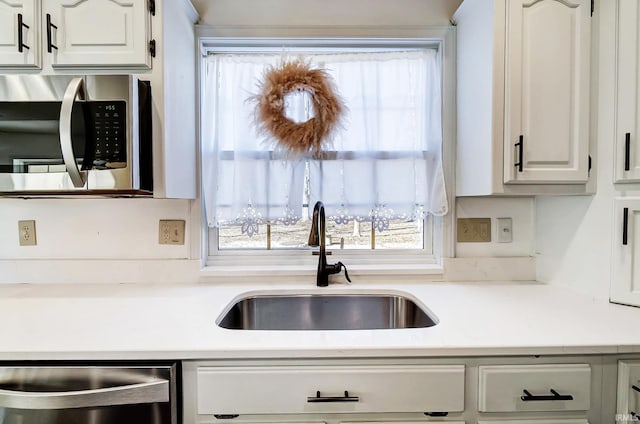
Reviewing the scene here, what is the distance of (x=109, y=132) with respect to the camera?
1130 mm

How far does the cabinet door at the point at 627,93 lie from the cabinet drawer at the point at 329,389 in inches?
38.1

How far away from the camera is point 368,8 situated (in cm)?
159

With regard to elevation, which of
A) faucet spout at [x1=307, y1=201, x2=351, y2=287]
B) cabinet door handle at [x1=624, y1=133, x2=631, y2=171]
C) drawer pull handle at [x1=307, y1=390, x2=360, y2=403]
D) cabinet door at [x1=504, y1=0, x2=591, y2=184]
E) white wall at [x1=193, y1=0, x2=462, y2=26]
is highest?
white wall at [x1=193, y1=0, x2=462, y2=26]

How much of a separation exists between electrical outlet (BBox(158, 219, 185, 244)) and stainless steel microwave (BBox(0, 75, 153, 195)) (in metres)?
0.43

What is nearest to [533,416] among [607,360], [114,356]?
[607,360]

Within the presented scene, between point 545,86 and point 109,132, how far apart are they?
1586 millimetres

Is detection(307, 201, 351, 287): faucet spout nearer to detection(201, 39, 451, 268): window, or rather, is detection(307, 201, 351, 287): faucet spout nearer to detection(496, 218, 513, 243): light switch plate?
detection(201, 39, 451, 268): window

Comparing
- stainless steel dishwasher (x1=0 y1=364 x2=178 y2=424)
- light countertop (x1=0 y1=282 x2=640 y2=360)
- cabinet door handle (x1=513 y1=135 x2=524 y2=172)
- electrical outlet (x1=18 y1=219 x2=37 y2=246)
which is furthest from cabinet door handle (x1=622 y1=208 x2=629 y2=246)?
electrical outlet (x1=18 y1=219 x2=37 y2=246)

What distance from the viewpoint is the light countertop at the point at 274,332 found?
0.90 meters

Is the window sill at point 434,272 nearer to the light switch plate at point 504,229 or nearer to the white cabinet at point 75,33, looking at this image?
the light switch plate at point 504,229

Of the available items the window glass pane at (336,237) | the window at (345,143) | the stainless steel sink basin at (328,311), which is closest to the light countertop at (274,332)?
the stainless steel sink basin at (328,311)

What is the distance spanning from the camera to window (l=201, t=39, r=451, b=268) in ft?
5.29

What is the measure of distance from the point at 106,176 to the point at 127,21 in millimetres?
585

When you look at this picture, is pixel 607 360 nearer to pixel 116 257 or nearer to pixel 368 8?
pixel 368 8
